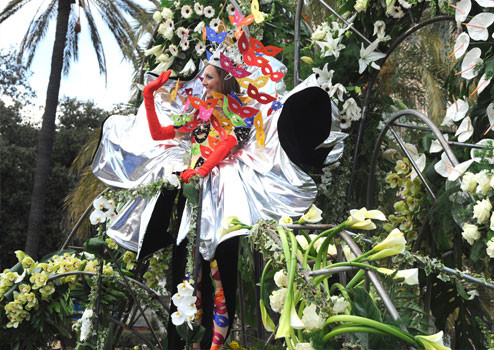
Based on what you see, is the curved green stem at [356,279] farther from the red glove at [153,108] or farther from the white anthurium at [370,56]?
the red glove at [153,108]

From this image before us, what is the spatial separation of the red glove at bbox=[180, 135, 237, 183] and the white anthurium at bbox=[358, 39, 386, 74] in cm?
75

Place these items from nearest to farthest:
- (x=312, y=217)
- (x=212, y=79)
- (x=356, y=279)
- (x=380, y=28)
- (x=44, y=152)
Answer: (x=356, y=279) → (x=312, y=217) → (x=380, y=28) → (x=212, y=79) → (x=44, y=152)

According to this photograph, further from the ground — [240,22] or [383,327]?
[240,22]

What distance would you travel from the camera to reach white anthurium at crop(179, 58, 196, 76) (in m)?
3.52

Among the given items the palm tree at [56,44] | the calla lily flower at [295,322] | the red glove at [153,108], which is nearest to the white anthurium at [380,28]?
the red glove at [153,108]

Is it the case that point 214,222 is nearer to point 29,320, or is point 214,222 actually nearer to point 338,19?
point 338,19

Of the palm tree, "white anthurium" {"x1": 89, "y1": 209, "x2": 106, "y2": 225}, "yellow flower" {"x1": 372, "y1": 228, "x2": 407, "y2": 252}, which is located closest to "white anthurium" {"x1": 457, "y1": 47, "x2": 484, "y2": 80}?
"yellow flower" {"x1": 372, "y1": 228, "x2": 407, "y2": 252}

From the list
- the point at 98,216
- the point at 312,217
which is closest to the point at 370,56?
the point at 312,217

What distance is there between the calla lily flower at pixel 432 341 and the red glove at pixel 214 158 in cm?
178

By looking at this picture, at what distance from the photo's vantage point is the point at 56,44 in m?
8.87

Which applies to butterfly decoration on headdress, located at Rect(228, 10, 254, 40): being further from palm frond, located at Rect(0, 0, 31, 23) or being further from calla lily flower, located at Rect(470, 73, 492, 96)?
palm frond, located at Rect(0, 0, 31, 23)

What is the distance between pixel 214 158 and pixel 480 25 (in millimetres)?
1379

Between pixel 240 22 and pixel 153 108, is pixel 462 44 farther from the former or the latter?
pixel 153 108

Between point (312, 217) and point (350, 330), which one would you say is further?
point (312, 217)
